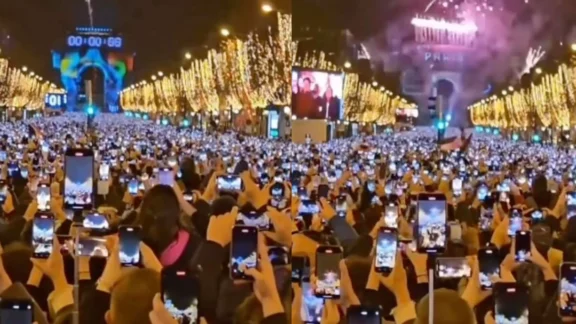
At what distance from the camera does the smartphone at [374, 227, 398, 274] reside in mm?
6633

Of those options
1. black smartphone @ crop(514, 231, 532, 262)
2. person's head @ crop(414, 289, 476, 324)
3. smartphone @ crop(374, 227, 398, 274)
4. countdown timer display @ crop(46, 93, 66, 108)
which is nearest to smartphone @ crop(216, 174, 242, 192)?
countdown timer display @ crop(46, 93, 66, 108)

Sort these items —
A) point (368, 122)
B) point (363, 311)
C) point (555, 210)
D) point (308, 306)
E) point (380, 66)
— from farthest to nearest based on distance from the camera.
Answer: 1. point (368, 122)
2. point (380, 66)
3. point (555, 210)
4. point (308, 306)
5. point (363, 311)

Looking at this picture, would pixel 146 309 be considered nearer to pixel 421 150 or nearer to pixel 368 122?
pixel 421 150

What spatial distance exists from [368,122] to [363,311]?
15289 mm

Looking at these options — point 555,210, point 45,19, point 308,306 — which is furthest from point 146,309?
point 45,19

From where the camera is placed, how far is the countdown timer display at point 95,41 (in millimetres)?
11742

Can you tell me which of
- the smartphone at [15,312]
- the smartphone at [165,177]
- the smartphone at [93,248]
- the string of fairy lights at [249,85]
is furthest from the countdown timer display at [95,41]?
the smartphone at [15,312]

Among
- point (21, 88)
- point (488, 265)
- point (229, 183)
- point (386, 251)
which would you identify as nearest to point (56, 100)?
point (229, 183)

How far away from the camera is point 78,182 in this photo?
6.80 m

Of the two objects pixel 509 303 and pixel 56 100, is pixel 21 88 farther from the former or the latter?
pixel 509 303

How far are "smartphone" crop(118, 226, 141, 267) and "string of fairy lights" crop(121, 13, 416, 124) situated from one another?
354cm

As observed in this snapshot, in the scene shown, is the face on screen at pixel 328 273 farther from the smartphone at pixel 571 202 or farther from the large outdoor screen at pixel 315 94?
the smartphone at pixel 571 202

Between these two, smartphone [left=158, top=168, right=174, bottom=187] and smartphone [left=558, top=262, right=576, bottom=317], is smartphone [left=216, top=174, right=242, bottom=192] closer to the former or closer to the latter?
smartphone [left=158, top=168, right=174, bottom=187]

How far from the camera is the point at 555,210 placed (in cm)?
1009
